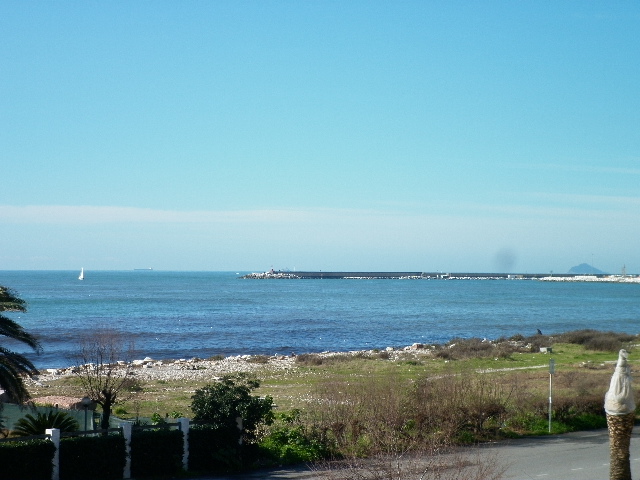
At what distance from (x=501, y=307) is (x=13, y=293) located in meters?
116

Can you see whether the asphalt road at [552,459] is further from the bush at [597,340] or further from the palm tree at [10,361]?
the bush at [597,340]

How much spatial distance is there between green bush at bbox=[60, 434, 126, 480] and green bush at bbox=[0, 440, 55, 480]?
0.39 metres

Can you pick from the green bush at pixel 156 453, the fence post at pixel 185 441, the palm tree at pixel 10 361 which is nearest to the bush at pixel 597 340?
the fence post at pixel 185 441

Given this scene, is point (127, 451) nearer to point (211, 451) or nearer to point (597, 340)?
point (211, 451)

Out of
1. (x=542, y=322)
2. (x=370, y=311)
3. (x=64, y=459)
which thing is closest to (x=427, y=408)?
(x=64, y=459)

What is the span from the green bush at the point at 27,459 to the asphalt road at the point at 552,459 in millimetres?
3782

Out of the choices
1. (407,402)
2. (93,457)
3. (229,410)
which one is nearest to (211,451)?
(229,410)

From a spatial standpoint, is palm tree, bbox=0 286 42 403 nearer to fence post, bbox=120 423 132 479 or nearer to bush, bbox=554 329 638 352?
fence post, bbox=120 423 132 479

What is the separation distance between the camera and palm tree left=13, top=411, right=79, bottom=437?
20.0 meters

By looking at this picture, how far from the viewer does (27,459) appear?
17469mm

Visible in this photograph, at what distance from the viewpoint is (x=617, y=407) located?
38.4 feet

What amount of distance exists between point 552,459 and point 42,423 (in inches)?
525

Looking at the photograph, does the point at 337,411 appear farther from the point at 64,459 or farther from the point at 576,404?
the point at 576,404

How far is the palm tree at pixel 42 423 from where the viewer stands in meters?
20.0
